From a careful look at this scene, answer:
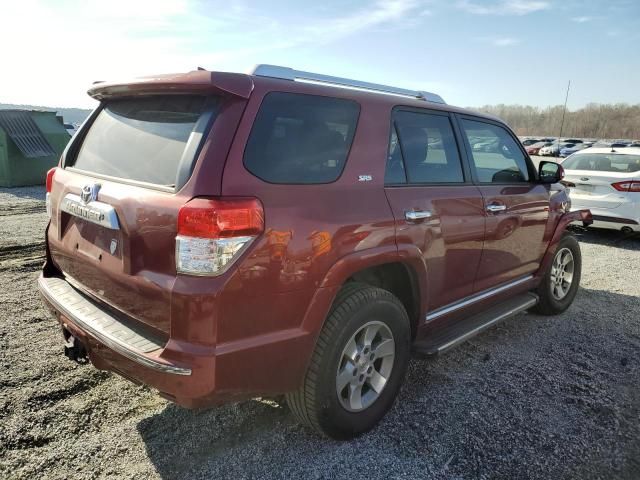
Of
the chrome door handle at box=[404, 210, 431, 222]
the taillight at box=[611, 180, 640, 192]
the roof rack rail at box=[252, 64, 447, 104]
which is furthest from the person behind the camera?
the taillight at box=[611, 180, 640, 192]

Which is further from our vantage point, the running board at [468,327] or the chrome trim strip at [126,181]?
the running board at [468,327]

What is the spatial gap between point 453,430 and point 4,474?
7.76 feet

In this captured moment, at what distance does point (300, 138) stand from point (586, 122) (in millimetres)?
93724

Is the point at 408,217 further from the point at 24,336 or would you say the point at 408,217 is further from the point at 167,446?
the point at 24,336

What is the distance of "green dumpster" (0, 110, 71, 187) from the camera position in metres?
12.2

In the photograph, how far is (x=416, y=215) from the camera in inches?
114

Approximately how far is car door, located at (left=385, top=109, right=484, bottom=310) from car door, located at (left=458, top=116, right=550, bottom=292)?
16cm

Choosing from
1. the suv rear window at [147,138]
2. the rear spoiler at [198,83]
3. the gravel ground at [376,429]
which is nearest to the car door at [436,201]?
the gravel ground at [376,429]

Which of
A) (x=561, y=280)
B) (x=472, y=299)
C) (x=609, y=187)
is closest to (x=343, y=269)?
(x=472, y=299)

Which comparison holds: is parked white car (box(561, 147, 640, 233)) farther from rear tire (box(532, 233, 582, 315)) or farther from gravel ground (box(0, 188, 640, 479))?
gravel ground (box(0, 188, 640, 479))

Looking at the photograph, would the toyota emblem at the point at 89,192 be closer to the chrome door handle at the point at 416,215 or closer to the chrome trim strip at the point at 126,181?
the chrome trim strip at the point at 126,181

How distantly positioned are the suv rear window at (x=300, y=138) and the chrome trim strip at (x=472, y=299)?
4.30 ft

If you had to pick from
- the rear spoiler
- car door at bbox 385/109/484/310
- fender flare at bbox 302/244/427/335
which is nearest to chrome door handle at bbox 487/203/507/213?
car door at bbox 385/109/484/310

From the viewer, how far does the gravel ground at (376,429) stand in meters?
2.50
